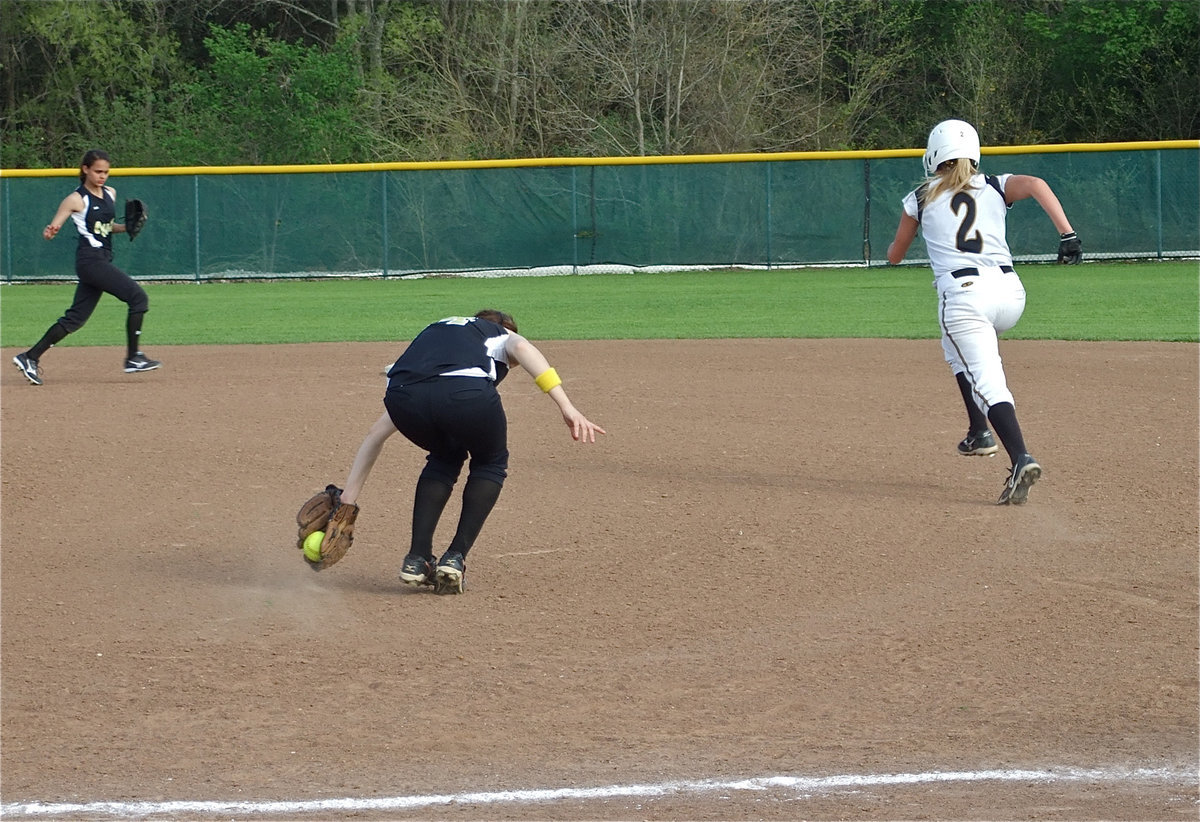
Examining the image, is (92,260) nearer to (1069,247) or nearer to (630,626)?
(630,626)

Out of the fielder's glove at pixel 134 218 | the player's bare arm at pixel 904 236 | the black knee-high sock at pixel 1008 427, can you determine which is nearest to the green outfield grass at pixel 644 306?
the fielder's glove at pixel 134 218

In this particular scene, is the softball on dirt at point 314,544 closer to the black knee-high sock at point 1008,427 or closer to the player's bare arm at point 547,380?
the player's bare arm at point 547,380

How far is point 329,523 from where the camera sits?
5.59 m

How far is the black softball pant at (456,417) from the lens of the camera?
5402 millimetres

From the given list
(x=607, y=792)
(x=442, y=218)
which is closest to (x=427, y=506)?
(x=607, y=792)

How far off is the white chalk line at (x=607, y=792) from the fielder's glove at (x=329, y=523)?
186 centimetres

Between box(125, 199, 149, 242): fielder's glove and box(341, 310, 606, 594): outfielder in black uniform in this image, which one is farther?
box(125, 199, 149, 242): fielder's glove

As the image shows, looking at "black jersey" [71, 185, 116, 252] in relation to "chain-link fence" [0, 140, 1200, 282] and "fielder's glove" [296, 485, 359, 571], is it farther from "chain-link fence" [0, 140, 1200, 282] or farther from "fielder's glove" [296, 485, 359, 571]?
"chain-link fence" [0, 140, 1200, 282]

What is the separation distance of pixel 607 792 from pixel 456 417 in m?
1.96

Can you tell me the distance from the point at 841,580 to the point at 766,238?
64.7 feet

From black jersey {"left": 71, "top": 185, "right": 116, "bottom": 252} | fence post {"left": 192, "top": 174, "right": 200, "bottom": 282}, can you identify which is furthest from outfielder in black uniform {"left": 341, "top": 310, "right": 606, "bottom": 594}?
fence post {"left": 192, "top": 174, "right": 200, "bottom": 282}

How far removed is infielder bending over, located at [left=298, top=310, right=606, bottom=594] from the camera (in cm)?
541

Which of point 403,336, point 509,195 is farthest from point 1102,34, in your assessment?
point 403,336

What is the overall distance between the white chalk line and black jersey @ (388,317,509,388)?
2.01 m
